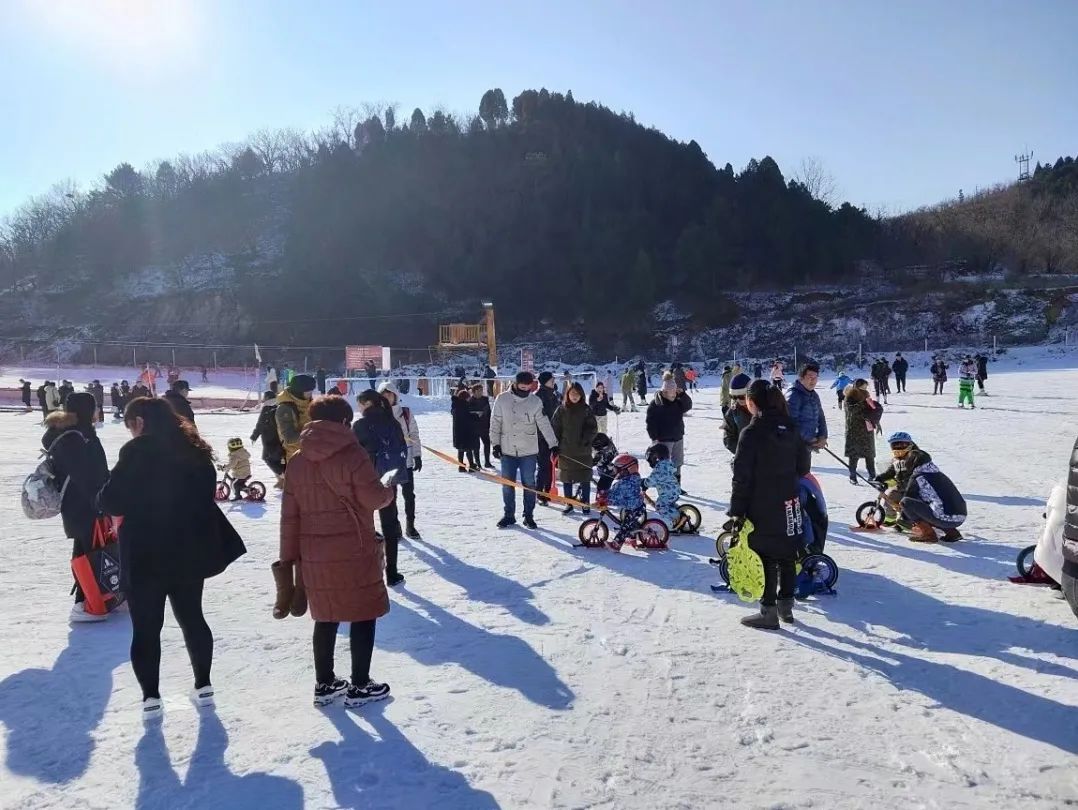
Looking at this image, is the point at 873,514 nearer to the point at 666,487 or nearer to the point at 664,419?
the point at 666,487

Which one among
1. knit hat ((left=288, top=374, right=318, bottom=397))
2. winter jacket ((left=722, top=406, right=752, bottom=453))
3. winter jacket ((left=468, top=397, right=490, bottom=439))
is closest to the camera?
knit hat ((left=288, top=374, right=318, bottom=397))

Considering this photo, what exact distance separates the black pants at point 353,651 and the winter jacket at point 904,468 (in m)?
5.37

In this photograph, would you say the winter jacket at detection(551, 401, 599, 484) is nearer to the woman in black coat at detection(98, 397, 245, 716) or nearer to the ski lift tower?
the woman in black coat at detection(98, 397, 245, 716)

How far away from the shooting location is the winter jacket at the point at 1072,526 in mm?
3074

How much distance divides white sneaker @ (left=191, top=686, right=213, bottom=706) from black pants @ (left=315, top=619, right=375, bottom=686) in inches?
22.1

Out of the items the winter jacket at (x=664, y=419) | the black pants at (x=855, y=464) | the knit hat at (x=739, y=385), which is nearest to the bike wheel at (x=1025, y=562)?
the knit hat at (x=739, y=385)

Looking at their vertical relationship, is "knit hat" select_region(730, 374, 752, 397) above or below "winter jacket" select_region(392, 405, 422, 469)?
above

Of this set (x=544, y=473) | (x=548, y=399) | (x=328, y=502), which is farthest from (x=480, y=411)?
(x=328, y=502)

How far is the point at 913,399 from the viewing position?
951 inches

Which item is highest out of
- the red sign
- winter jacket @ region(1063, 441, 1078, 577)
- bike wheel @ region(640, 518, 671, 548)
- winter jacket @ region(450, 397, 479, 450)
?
the red sign

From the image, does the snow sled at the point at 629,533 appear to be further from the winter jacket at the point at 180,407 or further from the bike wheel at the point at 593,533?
the winter jacket at the point at 180,407

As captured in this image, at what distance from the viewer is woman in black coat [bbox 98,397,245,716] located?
3.64 m

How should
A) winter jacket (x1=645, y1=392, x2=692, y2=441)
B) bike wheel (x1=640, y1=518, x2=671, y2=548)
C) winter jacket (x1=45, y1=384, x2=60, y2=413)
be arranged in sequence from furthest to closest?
winter jacket (x1=45, y1=384, x2=60, y2=413) → winter jacket (x1=645, y1=392, x2=692, y2=441) → bike wheel (x1=640, y1=518, x2=671, y2=548)

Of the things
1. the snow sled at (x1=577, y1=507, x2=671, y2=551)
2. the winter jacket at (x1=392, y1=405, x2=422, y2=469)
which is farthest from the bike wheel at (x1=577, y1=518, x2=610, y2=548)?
the winter jacket at (x1=392, y1=405, x2=422, y2=469)
